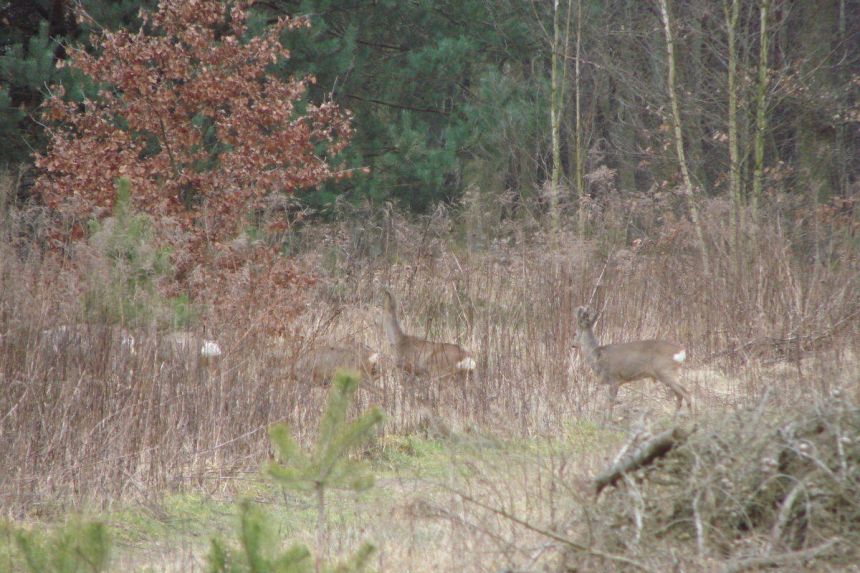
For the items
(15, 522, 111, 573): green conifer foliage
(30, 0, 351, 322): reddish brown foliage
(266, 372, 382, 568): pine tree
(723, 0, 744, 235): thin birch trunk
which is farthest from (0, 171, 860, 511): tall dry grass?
(15, 522, 111, 573): green conifer foliage

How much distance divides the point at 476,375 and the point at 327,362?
1209 mm

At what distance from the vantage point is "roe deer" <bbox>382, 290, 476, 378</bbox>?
839 cm

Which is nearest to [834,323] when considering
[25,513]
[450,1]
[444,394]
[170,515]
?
[444,394]

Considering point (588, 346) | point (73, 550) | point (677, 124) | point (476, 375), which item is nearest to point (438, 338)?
point (476, 375)

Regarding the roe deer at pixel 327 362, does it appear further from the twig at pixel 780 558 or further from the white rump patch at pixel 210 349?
the twig at pixel 780 558

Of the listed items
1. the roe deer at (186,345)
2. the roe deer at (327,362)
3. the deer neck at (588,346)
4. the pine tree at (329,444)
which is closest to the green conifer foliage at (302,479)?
the pine tree at (329,444)

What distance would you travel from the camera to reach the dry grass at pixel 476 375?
5238 mm

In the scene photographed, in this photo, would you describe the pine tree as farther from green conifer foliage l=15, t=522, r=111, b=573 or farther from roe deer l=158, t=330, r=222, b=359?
roe deer l=158, t=330, r=222, b=359

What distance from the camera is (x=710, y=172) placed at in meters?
21.9

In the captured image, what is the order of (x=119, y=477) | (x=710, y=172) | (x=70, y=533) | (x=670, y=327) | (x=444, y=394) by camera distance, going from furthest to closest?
(x=710, y=172) → (x=670, y=327) → (x=444, y=394) → (x=119, y=477) → (x=70, y=533)

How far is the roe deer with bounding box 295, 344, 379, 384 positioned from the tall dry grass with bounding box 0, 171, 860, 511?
0.30ft

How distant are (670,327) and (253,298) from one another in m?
4.40

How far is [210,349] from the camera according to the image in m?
7.35

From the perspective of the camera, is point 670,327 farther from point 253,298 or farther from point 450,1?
point 450,1
